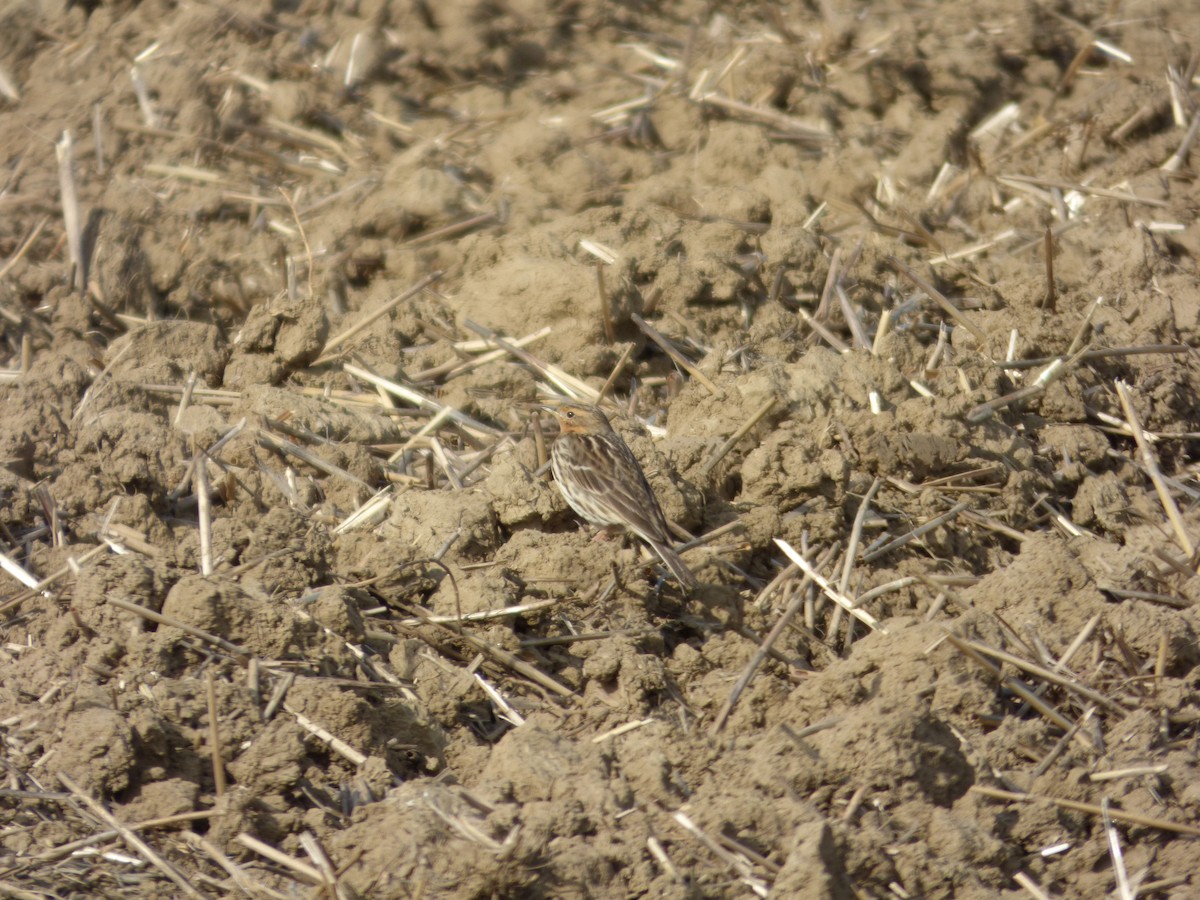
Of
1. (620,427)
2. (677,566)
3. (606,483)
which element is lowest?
(620,427)

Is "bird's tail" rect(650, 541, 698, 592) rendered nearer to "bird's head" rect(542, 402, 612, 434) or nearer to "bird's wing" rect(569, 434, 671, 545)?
"bird's wing" rect(569, 434, 671, 545)

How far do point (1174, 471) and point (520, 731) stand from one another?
4305 millimetres

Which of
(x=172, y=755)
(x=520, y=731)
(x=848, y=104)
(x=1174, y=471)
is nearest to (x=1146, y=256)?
(x=1174, y=471)

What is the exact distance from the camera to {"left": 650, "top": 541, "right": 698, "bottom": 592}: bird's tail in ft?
20.1

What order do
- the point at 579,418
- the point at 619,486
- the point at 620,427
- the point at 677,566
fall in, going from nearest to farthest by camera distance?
the point at 677,566, the point at 619,486, the point at 579,418, the point at 620,427

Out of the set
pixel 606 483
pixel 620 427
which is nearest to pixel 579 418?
pixel 620 427

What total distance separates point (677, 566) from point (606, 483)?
656mm

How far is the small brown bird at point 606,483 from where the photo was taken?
20.8ft

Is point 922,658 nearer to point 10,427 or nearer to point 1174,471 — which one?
point 1174,471

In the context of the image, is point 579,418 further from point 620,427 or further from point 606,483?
point 606,483

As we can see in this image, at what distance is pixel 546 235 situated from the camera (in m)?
8.41

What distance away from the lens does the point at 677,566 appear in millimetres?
6145

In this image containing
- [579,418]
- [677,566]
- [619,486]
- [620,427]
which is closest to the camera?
[677,566]

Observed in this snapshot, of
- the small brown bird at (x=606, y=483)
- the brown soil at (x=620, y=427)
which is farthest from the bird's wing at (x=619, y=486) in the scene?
the brown soil at (x=620, y=427)
